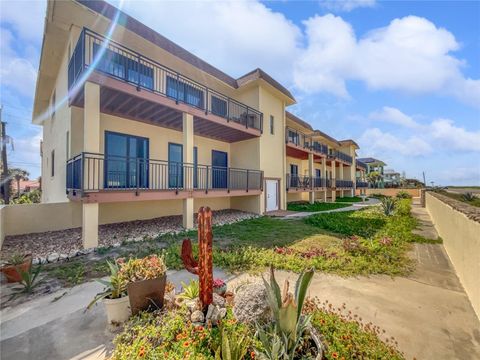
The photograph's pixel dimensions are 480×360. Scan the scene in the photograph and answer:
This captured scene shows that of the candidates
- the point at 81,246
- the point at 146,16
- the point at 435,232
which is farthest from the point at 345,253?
the point at 146,16

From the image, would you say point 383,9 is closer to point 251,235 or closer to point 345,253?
point 345,253

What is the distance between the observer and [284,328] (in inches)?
99.3

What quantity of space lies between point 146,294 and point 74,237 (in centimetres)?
628

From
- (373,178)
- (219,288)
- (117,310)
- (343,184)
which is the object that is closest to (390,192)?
(373,178)

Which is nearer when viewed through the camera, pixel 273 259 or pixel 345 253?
pixel 273 259

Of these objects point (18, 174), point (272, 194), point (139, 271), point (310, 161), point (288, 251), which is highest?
point (310, 161)

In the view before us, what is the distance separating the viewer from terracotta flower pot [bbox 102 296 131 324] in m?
3.17

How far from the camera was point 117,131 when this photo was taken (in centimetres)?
971

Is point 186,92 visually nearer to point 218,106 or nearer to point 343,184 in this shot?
point 218,106

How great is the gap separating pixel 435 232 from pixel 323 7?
1109cm

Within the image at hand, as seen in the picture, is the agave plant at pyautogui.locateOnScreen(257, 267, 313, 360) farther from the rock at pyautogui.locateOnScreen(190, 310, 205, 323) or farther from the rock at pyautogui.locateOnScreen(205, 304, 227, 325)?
the rock at pyautogui.locateOnScreen(190, 310, 205, 323)

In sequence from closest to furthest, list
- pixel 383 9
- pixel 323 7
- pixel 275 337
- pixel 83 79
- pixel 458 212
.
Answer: pixel 275 337 < pixel 458 212 < pixel 83 79 < pixel 383 9 < pixel 323 7

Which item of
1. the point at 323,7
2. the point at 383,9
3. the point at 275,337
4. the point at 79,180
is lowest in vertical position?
the point at 275,337

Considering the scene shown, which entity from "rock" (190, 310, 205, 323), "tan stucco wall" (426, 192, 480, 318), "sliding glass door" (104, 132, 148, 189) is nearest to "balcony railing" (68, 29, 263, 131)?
"sliding glass door" (104, 132, 148, 189)
